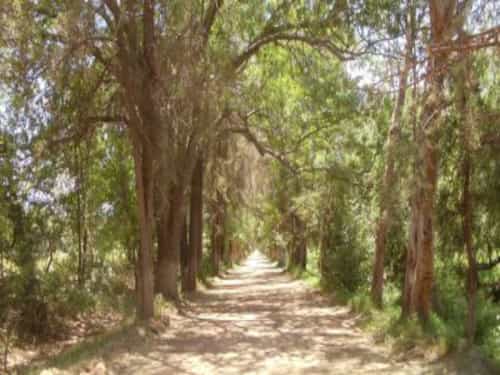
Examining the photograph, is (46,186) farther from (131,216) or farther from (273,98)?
(273,98)

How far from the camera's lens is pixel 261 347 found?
34.6 feet

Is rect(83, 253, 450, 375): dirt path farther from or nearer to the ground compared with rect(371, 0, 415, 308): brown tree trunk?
nearer to the ground

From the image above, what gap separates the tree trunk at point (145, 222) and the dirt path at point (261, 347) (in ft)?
2.75

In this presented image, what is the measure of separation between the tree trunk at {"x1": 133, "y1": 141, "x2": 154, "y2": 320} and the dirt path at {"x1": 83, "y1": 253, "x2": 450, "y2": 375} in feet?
2.75

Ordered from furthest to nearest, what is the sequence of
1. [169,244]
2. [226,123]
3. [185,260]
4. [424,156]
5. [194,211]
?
[185,260] → [194,211] → [226,123] → [169,244] → [424,156]

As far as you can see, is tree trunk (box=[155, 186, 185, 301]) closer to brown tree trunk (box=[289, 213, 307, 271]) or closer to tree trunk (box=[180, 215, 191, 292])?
tree trunk (box=[180, 215, 191, 292])

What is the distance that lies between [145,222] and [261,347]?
411cm

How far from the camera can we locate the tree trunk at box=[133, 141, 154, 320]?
12.7 m

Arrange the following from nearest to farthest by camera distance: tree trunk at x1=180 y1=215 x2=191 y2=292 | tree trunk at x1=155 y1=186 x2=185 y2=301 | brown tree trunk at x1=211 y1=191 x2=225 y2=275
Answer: tree trunk at x1=155 y1=186 x2=185 y2=301 → tree trunk at x1=180 y1=215 x2=191 y2=292 → brown tree trunk at x1=211 y1=191 x2=225 y2=275

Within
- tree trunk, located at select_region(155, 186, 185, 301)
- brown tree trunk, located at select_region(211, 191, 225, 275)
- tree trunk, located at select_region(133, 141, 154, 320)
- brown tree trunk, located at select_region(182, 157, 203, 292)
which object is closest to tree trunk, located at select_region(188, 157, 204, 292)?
brown tree trunk, located at select_region(182, 157, 203, 292)

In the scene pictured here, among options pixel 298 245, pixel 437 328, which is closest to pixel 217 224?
pixel 298 245

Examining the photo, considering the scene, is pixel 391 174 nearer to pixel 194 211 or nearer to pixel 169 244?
pixel 169 244

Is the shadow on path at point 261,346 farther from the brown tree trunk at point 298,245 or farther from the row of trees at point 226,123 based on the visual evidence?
the brown tree trunk at point 298,245

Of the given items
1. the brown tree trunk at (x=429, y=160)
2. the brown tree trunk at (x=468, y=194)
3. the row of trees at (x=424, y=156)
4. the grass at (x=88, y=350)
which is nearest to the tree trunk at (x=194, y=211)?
the row of trees at (x=424, y=156)
